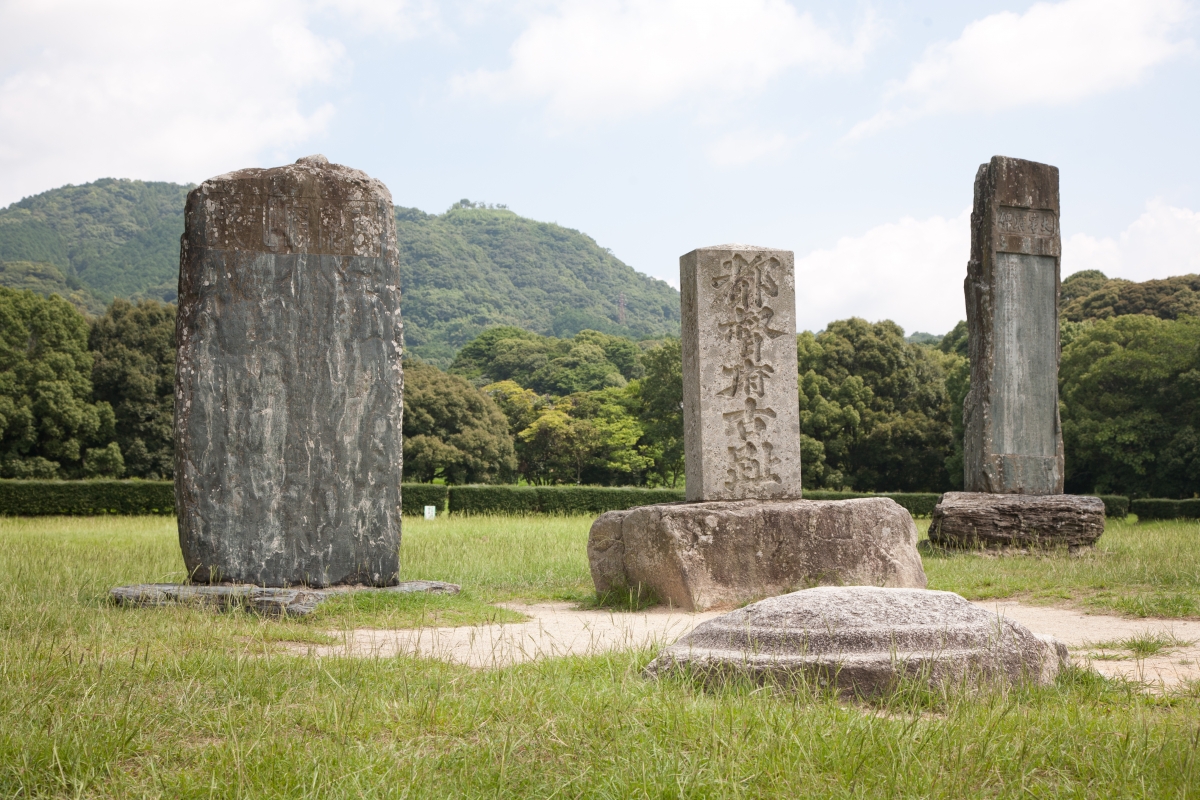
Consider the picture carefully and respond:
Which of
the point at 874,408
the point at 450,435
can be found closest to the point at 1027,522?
the point at 874,408

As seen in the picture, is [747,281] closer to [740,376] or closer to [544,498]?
[740,376]

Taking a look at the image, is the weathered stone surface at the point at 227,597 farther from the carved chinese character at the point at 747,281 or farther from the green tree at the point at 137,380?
the green tree at the point at 137,380

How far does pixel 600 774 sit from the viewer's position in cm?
253

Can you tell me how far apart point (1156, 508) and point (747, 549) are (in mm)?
16404

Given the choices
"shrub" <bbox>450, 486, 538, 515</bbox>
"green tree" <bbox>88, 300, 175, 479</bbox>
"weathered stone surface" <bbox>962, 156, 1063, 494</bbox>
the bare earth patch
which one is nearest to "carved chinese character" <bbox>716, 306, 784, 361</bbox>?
the bare earth patch

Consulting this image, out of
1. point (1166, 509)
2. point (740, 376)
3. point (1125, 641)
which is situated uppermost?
point (740, 376)

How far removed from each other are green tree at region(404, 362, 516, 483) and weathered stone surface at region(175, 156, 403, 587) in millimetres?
24006

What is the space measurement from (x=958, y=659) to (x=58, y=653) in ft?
11.6

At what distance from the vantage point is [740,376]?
7.82 meters

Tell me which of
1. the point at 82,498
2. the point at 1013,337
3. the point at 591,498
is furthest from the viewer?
the point at 591,498

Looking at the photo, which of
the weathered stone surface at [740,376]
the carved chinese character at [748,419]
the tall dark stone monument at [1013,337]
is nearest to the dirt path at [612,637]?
the weathered stone surface at [740,376]

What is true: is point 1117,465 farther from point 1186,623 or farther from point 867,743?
point 867,743

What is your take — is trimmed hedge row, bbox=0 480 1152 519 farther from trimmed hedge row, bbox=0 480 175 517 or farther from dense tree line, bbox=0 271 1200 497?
dense tree line, bbox=0 271 1200 497

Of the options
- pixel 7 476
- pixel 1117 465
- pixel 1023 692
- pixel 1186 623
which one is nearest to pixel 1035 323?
pixel 1186 623
